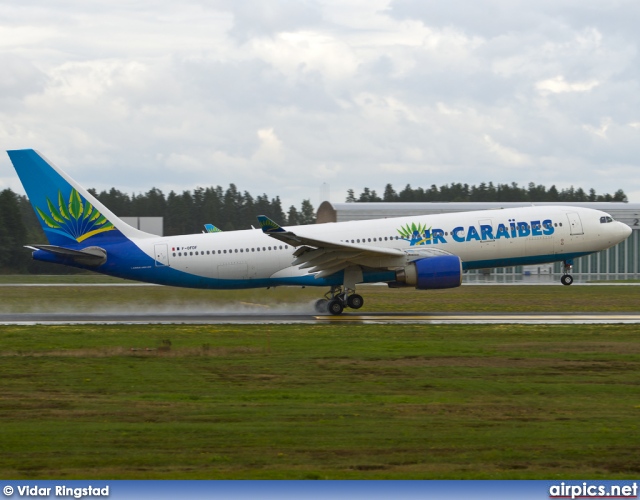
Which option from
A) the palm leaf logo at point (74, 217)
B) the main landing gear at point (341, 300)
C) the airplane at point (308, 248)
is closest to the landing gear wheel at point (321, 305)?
the airplane at point (308, 248)

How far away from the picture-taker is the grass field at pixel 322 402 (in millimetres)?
10547

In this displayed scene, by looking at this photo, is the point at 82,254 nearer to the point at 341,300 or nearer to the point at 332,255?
the point at 332,255

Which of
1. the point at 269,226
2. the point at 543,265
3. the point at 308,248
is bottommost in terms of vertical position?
the point at 543,265

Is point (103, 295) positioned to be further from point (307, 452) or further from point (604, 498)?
point (604, 498)

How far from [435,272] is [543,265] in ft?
103

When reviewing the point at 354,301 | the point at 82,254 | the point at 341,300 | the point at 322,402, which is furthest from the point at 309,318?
the point at 322,402

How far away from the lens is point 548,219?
1307 inches

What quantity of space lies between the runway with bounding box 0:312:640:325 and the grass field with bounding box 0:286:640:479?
2550 mm

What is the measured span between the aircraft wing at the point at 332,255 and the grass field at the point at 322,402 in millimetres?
4619

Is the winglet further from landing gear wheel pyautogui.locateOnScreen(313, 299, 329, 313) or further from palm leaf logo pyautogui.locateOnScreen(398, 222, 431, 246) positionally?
palm leaf logo pyautogui.locateOnScreen(398, 222, 431, 246)

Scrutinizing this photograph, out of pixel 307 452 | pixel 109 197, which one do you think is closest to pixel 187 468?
pixel 307 452

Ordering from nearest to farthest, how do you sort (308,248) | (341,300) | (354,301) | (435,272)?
(435,272), (308,248), (341,300), (354,301)

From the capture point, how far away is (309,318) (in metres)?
30.8

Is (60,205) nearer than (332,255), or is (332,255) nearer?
(332,255)
